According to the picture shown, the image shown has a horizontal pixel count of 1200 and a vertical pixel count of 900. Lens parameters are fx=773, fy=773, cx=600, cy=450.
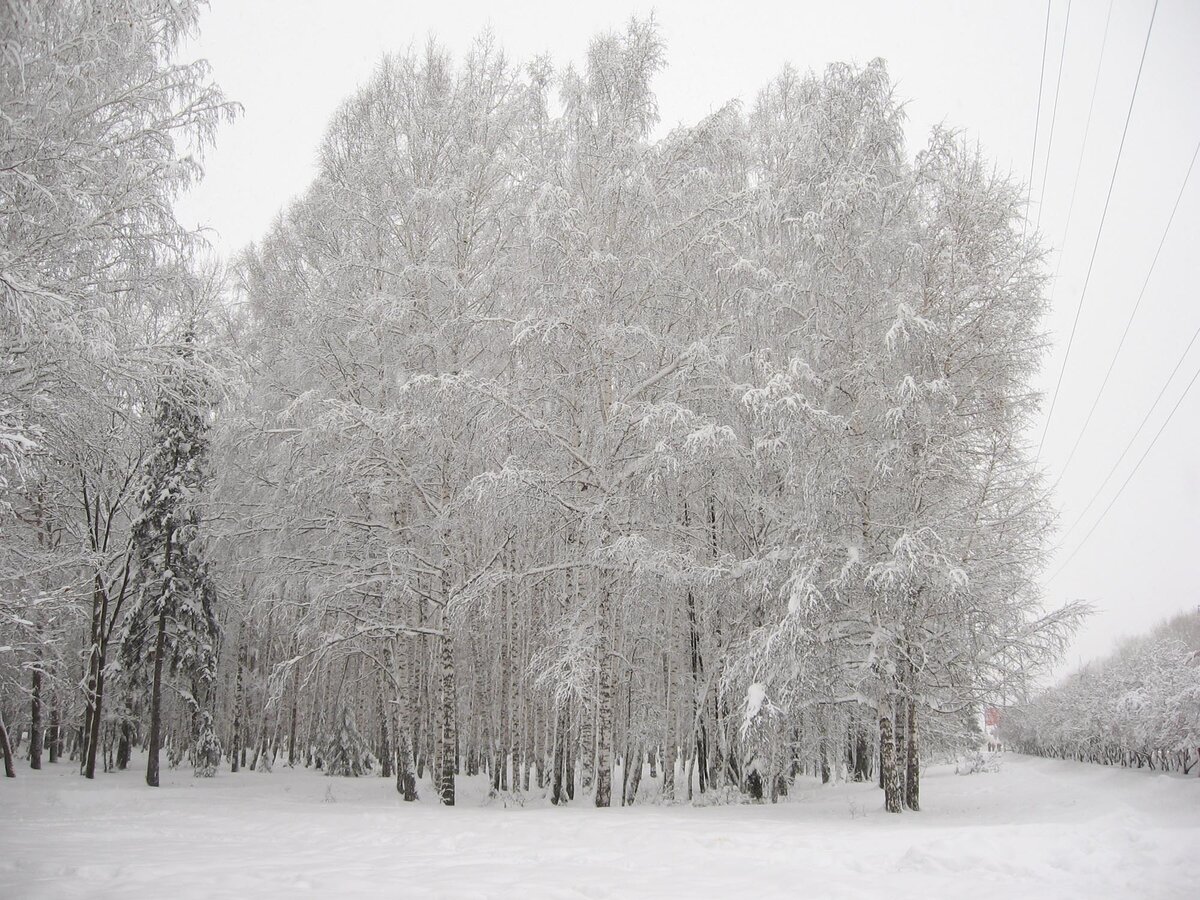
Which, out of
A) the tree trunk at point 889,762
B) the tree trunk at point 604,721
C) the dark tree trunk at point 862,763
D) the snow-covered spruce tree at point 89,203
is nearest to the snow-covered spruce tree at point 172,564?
the snow-covered spruce tree at point 89,203

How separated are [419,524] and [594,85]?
805 centimetres

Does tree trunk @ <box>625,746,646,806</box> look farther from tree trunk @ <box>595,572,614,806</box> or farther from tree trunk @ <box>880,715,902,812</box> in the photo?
tree trunk @ <box>880,715,902,812</box>

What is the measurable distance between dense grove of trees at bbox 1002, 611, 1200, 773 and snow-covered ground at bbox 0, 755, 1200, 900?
12.9 metres

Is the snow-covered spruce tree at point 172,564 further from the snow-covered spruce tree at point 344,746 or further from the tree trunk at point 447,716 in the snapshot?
the tree trunk at point 447,716

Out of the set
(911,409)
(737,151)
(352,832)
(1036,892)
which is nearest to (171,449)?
(352,832)

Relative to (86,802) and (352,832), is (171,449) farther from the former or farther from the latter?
(352,832)

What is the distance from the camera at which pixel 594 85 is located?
13.0 metres

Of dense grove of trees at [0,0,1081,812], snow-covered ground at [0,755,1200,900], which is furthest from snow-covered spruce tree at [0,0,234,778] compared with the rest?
snow-covered ground at [0,755,1200,900]

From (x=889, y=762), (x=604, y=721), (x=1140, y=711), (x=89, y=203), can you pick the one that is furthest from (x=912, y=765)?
(x=1140, y=711)

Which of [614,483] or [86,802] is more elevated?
[614,483]

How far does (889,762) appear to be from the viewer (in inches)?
436

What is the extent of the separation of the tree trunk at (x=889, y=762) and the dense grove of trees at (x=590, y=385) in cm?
5

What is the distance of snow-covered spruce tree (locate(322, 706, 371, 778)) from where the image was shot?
71.9ft

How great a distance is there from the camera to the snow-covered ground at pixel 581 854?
5441mm
